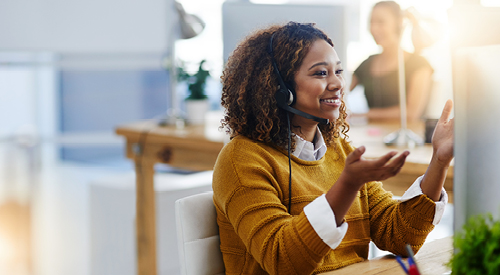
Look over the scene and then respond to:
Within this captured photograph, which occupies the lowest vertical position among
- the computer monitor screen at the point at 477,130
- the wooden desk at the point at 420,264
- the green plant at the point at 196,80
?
the wooden desk at the point at 420,264

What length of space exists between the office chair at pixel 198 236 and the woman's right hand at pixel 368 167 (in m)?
0.39

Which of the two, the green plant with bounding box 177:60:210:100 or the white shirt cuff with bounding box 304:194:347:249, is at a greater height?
the green plant with bounding box 177:60:210:100

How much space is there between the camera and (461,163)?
53 cm

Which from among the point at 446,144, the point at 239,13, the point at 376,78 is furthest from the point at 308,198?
the point at 376,78

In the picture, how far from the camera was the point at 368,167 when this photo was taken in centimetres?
70

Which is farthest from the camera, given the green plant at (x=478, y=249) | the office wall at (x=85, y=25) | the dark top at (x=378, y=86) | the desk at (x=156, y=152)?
the office wall at (x=85, y=25)

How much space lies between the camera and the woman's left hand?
88cm

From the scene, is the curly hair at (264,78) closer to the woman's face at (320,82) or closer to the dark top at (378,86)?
the woman's face at (320,82)

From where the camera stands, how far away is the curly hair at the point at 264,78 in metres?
0.99

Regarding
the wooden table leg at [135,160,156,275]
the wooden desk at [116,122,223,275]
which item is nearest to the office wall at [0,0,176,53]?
the wooden desk at [116,122,223,275]

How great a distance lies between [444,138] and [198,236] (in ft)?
1.76

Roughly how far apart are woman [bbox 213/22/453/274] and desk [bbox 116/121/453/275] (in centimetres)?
88

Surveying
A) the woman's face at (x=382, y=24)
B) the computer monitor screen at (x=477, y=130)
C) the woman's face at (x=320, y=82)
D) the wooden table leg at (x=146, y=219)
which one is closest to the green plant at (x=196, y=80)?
the wooden table leg at (x=146, y=219)

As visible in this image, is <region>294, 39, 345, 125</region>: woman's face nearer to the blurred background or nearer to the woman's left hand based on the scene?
the woman's left hand
